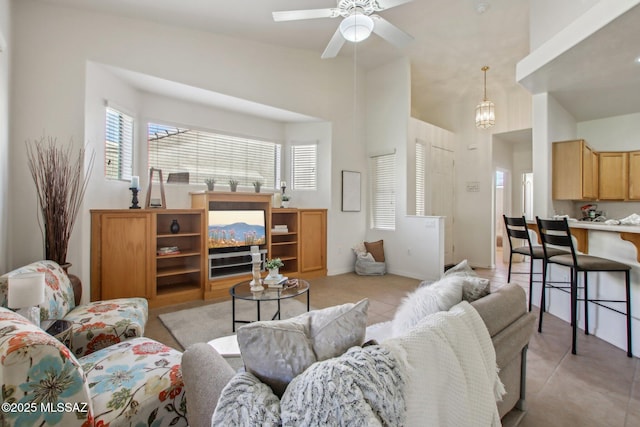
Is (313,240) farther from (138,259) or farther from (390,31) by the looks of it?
(390,31)

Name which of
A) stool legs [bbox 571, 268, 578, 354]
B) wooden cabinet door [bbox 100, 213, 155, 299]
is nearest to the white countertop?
stool legs [bbox 571, 268, 578, 354]

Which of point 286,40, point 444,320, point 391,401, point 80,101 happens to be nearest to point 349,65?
point 286,40

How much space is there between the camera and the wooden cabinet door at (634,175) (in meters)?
4.64

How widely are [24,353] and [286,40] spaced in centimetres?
473

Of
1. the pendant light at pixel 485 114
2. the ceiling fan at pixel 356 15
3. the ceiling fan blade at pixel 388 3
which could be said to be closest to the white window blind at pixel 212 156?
the ceiling fan at pixel 356 15

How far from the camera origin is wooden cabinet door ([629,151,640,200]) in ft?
15.2

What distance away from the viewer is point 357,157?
5.71 meters

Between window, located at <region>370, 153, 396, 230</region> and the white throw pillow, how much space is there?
4038mm

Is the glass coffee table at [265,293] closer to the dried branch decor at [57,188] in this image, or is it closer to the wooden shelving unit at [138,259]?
the wooden shelving unit at [138,259]

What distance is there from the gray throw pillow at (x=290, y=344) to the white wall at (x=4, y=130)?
122 inches

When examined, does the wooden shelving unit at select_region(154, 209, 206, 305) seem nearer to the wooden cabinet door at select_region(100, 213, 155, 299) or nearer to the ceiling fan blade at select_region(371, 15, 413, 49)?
the wooden cabinet door at select_region(100, 213, 155, 299)

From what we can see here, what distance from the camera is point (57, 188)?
2834 millimetres

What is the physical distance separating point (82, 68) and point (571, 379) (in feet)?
17.3

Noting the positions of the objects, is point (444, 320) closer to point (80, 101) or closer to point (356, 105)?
point (80, 101)
